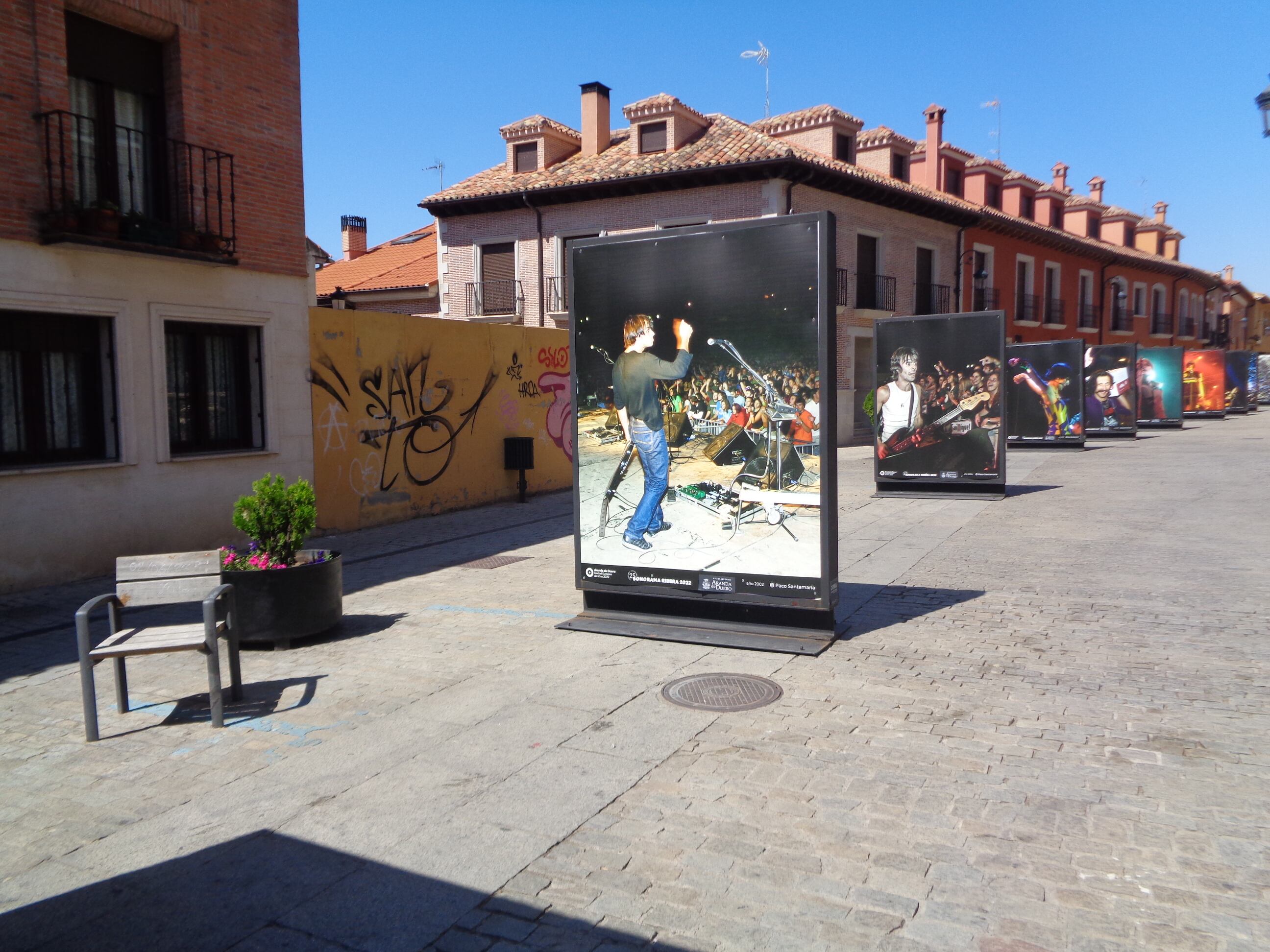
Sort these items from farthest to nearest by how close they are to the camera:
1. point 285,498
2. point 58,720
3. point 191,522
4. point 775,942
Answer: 1. point 191,522
2. point 285,498
3. point 58,720
4. point 775,942

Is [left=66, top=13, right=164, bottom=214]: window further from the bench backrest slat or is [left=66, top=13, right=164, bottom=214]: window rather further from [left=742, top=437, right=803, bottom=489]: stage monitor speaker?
[left=742, top=437, right=803, bottom=489]: stage monitor speaker

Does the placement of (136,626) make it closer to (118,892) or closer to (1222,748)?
(118,892)

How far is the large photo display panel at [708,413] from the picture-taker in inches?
239

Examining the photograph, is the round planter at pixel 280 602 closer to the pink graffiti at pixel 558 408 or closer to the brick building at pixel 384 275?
the pink graffiti at pixel 558 408

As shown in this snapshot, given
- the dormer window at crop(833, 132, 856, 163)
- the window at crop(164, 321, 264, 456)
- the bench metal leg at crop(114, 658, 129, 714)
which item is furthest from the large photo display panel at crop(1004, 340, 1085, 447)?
the bench metal leg at crop(114, 658, 129, 714)

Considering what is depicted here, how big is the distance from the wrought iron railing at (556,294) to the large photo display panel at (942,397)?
14.7 meters

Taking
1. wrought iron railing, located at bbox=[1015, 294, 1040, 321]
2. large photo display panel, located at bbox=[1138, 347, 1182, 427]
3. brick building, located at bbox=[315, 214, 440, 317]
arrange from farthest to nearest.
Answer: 1. wrought iron railing, located at bbox=[1015, 294, 1040, 321]
2. brick building, located at bbox=[315, 214, 440, 317]
3. large photo display panel, located at bbox=[1138, 347, 1182, 427]

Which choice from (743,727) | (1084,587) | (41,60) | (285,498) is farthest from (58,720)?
(1084,587)

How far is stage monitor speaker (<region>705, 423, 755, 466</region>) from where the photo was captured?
632 cm

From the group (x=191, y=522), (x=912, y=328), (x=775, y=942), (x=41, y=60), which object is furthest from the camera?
(x=912, y=328)

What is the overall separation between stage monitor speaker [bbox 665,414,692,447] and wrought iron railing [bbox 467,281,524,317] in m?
22.5

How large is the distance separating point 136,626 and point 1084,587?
7737mm

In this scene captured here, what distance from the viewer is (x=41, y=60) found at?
854 centimetres

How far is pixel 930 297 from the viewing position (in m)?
30.5
